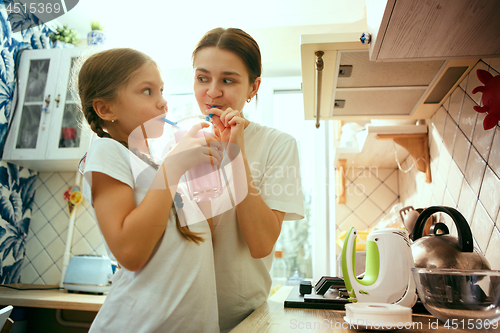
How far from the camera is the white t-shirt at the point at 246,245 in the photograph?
2.50ft

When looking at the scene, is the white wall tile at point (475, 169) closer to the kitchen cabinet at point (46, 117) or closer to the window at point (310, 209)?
the window at point (310, 209)

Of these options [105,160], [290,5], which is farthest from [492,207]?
[290,5]

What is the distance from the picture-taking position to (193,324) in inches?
23.4

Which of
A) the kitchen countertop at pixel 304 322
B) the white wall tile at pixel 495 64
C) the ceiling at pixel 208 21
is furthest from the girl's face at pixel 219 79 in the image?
the ceiling at pixel 208 21

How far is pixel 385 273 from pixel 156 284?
18.8 inches

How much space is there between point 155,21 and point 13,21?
3.19 ft

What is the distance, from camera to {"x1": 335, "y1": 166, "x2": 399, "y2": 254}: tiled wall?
86.7 inches

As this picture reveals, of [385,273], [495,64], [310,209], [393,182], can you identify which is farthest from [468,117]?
[310,209]

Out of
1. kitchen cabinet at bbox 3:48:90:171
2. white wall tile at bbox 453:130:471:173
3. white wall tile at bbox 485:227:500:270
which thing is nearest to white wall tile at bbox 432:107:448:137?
white wall tile at bbox 453:130:471:173

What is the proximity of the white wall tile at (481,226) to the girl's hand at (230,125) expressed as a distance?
30.0 inches

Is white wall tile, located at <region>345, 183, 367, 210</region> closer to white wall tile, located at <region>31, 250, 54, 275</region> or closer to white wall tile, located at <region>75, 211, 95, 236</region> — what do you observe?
white wall tile, located at <region>75, 211, 95, 236</region>

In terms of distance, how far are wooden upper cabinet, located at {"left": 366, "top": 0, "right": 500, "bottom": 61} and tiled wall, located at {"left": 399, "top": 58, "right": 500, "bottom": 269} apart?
7.9 inches

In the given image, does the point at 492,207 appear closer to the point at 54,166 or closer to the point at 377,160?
the point at 377,160

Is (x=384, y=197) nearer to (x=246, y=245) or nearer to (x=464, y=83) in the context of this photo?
(x=464, y=83)
